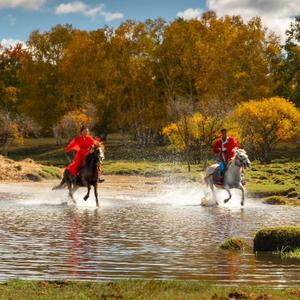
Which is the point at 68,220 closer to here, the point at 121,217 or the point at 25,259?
the point at 121,217

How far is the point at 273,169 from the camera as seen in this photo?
52250mm

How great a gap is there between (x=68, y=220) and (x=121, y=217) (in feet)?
6.49

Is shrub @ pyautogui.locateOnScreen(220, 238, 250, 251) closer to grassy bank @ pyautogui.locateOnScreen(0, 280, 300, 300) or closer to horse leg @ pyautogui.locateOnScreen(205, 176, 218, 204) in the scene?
grassy bank @ pyautogui.locateOnScreen(0, 280, 300, 300)

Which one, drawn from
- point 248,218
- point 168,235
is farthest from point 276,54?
point 168,235

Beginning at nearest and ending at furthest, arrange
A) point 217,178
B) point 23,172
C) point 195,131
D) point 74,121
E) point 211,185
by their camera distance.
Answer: point 217,178
point 211,185
point 23,172
point 195,131
point 74,121

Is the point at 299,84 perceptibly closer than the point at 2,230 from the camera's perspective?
No

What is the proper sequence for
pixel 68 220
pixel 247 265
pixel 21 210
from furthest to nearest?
pixel 21 210 → pixel 68 220 → pixel 247 265

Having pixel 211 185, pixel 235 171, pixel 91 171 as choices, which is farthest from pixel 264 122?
pixel 91 171

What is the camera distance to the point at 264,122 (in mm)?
64938

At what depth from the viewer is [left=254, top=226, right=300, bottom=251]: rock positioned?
14617 millimetres

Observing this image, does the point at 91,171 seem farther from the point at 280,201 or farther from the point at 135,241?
the point at 135,241

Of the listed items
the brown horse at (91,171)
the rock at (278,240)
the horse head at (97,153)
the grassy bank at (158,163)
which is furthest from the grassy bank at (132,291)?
the grassy bank at (158,163)

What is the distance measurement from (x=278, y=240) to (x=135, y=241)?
11.0 feet

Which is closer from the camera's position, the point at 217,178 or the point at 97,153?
the point at 97,153
